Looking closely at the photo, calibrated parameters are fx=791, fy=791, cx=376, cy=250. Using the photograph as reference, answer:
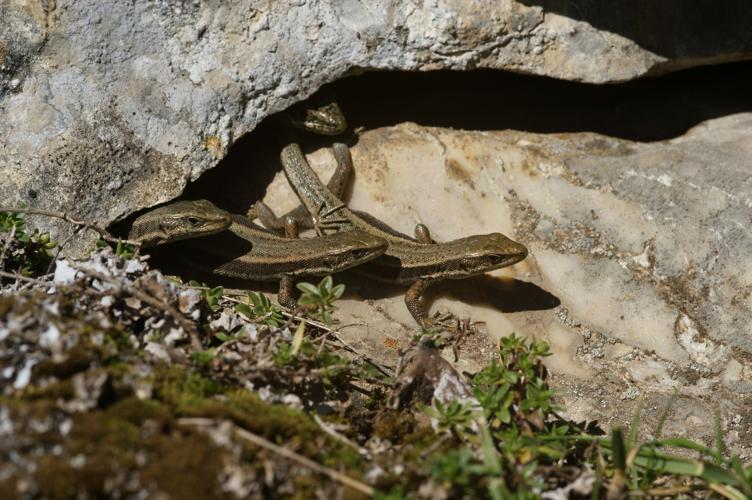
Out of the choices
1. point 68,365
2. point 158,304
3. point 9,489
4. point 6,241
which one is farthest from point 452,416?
point 6,241

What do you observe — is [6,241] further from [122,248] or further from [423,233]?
[423,233]

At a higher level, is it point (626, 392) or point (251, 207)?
point (251, 207)

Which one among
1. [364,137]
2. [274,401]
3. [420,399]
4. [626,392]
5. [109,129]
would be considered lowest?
[626,392]

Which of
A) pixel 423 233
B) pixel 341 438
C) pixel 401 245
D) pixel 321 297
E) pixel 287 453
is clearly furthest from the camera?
pixel 423 233

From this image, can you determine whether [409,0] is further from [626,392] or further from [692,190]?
[626,392]

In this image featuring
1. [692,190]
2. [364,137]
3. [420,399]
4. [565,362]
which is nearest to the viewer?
[420,399]

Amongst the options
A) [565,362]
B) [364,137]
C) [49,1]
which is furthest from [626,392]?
[49,1]

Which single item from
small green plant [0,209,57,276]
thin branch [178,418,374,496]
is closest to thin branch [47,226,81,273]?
small green plant [0,209,57,276]
